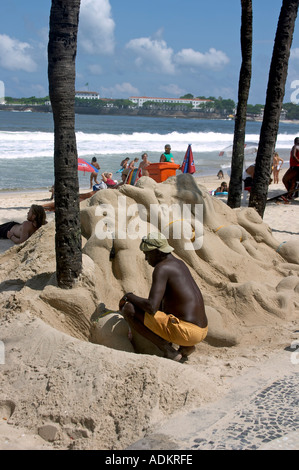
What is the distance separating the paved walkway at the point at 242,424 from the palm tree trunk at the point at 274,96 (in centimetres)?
517

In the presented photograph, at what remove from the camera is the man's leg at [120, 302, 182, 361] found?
4.49 meters

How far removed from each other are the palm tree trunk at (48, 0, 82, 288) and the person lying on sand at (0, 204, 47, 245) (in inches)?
106

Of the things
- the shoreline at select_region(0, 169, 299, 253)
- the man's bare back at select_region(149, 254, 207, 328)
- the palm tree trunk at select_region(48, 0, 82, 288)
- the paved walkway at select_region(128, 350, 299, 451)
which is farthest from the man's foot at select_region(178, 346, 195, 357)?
the shoreline at select_region(0, 169, 299, 253)

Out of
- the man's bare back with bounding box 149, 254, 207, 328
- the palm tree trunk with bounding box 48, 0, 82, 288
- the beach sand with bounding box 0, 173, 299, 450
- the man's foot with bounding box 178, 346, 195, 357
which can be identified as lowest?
the man's foot with bounding box 178, 346, 195, 357

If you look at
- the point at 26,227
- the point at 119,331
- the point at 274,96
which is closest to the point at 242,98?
the point at 274,96

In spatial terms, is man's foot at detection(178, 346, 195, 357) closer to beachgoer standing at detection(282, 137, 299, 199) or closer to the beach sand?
the beach sand

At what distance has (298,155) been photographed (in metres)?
12.2

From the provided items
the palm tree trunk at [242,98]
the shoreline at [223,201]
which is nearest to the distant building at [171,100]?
the shoreline at [223,201]

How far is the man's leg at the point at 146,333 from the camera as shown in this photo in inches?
177

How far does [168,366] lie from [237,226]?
11.6ft

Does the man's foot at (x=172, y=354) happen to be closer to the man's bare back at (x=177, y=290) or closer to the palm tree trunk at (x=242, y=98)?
the man's bare back at (x=177, y=290)

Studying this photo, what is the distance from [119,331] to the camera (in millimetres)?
4711
